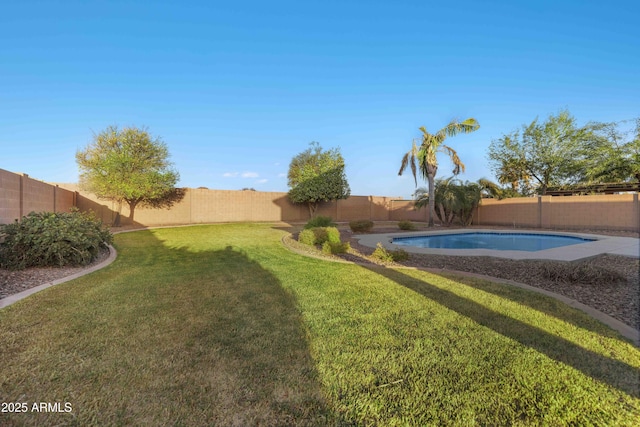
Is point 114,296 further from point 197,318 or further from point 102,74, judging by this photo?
point 102,74

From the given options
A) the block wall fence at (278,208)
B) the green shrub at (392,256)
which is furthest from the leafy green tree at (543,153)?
the green shrub at (392,256)

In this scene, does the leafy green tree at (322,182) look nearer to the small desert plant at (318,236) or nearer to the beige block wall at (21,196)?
the small desert plant at (318,236)

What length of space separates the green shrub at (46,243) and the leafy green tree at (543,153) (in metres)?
26.9

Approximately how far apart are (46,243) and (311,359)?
6300mm

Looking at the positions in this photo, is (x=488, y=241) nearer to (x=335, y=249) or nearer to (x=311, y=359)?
(x=335, y=249)

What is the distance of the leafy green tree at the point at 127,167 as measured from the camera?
14438mm

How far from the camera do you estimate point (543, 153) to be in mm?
21203

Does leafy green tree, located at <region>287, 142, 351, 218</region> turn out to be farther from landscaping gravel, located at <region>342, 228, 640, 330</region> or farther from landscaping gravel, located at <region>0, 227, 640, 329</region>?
landscaping gravel, located at <region>0, 227, 640, 329</region>

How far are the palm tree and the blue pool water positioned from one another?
10.4ft

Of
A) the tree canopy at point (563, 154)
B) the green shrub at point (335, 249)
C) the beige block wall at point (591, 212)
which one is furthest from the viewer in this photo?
the tree canopy at point (563, 154)

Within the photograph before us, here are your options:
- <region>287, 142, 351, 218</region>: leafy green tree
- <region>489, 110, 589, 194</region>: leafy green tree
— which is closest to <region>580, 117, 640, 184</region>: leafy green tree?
<region>489, 110, 589, 194</region>: leafy green tree

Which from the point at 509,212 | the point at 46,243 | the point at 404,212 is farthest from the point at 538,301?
the point at 404,212

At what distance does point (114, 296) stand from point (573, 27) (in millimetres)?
15434

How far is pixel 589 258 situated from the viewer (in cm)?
700
